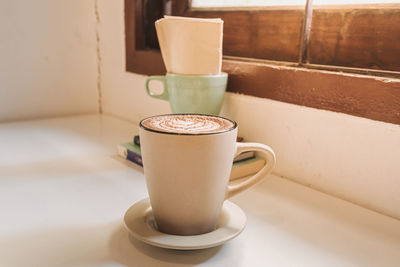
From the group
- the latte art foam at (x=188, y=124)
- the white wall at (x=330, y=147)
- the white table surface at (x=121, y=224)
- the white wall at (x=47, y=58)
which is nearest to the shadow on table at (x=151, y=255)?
the white table surface at (x=121, y=224)

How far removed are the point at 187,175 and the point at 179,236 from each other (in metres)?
0.08

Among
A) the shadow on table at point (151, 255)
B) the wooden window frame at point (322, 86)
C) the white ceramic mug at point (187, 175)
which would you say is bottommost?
the shadow on table at point (151, 255)

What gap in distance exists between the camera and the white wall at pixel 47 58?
1.03 m

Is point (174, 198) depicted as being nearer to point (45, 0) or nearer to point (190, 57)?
point (190, 57)

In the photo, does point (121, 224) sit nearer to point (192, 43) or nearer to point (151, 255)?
point (151, 255)

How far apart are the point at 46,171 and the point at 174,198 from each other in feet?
1.19

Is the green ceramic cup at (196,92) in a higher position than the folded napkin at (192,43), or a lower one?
lower

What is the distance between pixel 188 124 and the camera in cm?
45

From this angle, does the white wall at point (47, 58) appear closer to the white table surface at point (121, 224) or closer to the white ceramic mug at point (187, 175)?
the white table surface at point (121, 224)

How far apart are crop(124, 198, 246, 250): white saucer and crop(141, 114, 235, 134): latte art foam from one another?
12 cm

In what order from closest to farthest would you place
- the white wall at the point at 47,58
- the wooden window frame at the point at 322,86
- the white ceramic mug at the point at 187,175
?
1. the white ceramic mug at the point at 187,175
2. the wooden window frame at the point at 322,86
3. the white wall at the point at 47,58

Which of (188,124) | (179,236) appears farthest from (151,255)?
(188,124)

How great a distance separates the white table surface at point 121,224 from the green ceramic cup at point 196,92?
0.52ft

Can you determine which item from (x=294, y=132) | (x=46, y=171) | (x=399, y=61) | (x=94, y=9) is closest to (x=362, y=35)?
(x=399, y=61)
